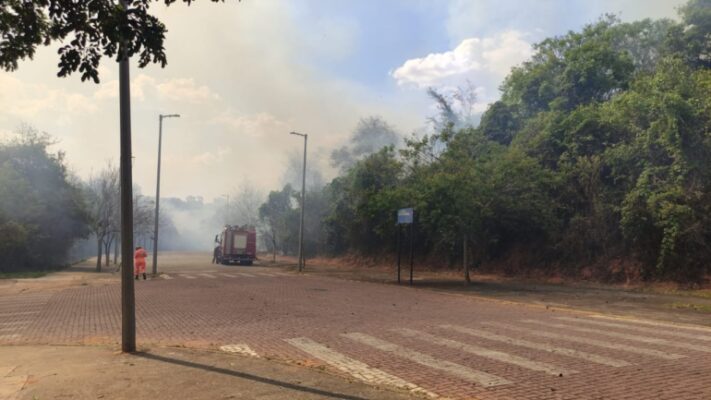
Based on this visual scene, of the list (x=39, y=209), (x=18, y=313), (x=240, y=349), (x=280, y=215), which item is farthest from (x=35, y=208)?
(x=240, y=349)

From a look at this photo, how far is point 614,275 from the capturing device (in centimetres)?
2277

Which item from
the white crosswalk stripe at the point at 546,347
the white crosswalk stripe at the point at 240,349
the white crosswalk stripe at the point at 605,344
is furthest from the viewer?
the white crosswalk stripe at the point at 240,349

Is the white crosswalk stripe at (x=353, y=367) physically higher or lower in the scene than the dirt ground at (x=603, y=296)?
higher

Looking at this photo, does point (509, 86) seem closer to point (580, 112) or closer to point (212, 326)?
point (580, 112)

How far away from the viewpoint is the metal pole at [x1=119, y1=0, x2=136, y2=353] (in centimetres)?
764

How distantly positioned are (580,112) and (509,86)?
42.4ft

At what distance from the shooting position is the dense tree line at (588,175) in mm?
19891

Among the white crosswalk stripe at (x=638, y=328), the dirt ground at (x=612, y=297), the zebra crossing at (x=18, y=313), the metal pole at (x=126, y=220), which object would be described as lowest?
the zebra crossing at (x=18, y=313)

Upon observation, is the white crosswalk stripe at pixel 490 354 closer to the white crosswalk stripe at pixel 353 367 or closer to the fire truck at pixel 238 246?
the white crosswalk stripe at pixel 353 367

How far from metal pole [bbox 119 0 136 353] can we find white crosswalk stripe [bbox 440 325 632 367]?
5.93m

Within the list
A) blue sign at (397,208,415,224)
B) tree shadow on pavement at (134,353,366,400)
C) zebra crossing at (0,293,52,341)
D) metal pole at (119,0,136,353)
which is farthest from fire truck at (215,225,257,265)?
tree shadow on pavement at (134,353,366,400)

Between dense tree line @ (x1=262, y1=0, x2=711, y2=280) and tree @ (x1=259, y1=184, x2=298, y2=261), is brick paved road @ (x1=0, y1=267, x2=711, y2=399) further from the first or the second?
tree @ (x1=259, y1=184, x2=298, y2=261)

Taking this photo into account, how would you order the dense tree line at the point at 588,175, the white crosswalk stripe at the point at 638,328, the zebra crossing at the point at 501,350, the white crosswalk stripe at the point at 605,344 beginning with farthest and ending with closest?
1. the dense tree line at the point at 588,175
2. the white crosswalk stripe at the point at 638,328
3. the white crosswalk stripe at the point at 605,344
4. the zebra crossing at the point at 501,350

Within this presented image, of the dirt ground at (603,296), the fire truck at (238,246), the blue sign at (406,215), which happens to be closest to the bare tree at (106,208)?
the fire truck at (238,246)
